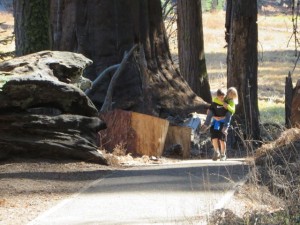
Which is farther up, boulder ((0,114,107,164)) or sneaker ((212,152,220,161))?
boulder ((0,114,107,164))

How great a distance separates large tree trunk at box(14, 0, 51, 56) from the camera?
44.4 ft

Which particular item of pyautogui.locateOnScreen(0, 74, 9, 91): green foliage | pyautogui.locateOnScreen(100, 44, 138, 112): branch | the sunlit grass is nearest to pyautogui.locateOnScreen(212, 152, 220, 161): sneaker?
pyautogui.locateOnScreen(100, 44, 138, 112): branch

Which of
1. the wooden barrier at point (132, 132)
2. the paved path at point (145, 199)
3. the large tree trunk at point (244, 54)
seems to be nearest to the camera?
the paved path at point (145, 199)

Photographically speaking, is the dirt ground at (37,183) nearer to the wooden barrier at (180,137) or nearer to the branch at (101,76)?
the branch at (101,76)

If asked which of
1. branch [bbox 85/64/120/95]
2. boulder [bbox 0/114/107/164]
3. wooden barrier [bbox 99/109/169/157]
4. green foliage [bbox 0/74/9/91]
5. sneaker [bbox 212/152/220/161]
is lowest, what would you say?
sneaker [bbox 212/152/220/161]

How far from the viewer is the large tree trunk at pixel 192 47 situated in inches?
948

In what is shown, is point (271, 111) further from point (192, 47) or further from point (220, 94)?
point (220, 94)

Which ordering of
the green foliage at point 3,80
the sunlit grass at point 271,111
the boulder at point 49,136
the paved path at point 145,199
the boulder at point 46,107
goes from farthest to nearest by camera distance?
the sunlit grass at point 271,111
the boulder at point 49,136
the boulder at point 46,107
the green foliage at point 3,80
the paved path at point 145,199

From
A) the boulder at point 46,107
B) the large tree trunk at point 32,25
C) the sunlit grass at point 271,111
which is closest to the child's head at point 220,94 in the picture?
the large tree trunk at point 32,25

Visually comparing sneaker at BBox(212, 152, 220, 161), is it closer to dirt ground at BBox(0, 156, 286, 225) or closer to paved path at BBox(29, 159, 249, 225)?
dirt ground at BBox(0, 156, 286, 225)

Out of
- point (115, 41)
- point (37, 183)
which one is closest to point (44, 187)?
point (37, 183)

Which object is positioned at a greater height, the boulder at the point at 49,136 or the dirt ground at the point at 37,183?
the boulder at the point at 49,136

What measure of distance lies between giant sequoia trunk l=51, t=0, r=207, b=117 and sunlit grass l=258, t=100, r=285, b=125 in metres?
12.7

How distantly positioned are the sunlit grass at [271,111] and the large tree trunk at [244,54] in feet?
30.8
